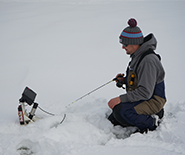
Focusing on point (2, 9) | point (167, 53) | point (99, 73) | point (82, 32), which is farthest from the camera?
point (2, 9)

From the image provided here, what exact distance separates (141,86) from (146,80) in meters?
0.10

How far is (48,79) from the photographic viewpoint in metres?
3.81

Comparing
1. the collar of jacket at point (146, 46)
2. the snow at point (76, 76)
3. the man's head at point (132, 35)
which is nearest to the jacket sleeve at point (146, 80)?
the collar of jacket at point (146, 46)

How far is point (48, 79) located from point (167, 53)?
10.9ft

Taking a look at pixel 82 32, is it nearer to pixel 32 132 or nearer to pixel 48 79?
pixel 48 79

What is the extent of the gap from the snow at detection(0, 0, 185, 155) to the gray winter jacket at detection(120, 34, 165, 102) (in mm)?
499

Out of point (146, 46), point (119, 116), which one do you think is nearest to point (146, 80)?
point (146, 46)

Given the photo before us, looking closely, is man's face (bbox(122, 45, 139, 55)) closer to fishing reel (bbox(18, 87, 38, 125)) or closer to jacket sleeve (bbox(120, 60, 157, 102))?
A: jacket sleeve (bbox(120, 60, 157, 102))

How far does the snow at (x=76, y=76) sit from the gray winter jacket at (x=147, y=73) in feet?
1.64


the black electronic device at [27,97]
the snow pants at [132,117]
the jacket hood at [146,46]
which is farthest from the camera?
the black electronic device at [27,97]

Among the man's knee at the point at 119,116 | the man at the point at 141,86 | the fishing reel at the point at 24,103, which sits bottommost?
the fishing reel at the point at 24,103

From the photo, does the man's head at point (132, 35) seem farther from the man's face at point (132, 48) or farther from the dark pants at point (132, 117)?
the dark pants at point (132, 117)

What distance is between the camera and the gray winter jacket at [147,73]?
1953mm

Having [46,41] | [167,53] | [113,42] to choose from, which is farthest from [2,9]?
[167,53]
